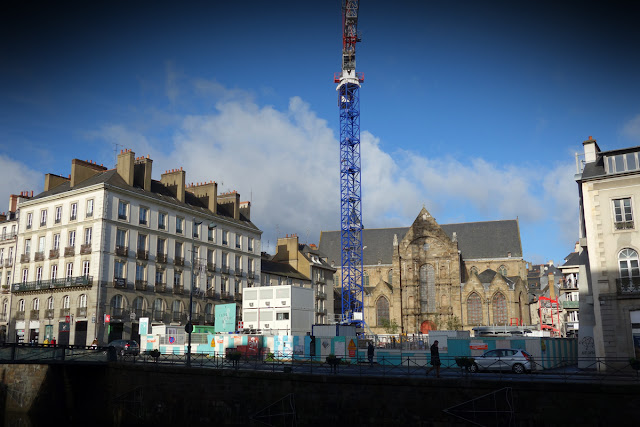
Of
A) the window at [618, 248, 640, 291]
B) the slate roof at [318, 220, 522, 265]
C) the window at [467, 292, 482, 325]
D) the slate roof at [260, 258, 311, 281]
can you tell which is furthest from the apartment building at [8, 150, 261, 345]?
the slate roof at [318, 220, 522, 265]

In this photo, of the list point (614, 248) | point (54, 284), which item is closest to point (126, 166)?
point (54, 284)

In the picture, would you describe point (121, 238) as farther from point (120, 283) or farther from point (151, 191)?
point (151, 191)

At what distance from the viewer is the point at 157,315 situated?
51156mm

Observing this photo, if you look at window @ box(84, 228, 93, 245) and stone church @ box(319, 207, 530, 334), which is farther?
stone church @ box(319, 207, 530, 334)

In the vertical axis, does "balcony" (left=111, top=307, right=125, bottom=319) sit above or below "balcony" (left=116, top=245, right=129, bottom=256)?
below

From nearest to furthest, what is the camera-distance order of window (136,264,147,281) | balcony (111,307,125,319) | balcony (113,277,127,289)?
balcony (111,307,125,319), balcony (113,277,127,289), window (136,264,147,281)

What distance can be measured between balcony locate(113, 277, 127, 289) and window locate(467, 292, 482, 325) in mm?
43849

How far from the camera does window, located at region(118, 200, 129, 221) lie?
49625 mm

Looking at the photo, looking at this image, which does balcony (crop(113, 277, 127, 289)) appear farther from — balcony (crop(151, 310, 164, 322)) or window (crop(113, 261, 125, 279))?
balcony (crop(151, 310, 164, 322))

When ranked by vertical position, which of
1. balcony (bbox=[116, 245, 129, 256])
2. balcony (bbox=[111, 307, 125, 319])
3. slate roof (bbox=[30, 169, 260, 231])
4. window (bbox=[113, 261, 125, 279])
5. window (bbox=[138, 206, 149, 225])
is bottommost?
balcony (bbox=[111, 307, 125, 319])

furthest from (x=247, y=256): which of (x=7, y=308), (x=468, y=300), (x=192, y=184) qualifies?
(x=468, y=300)

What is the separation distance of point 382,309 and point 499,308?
15.9 metres

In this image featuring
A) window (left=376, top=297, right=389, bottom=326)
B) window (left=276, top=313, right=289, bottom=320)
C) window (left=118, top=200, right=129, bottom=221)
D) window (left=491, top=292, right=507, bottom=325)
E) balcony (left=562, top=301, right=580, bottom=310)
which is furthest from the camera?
window (left=376, top=297, right=389, bottom=326)

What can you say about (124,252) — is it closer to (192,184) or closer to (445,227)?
(192,184)
